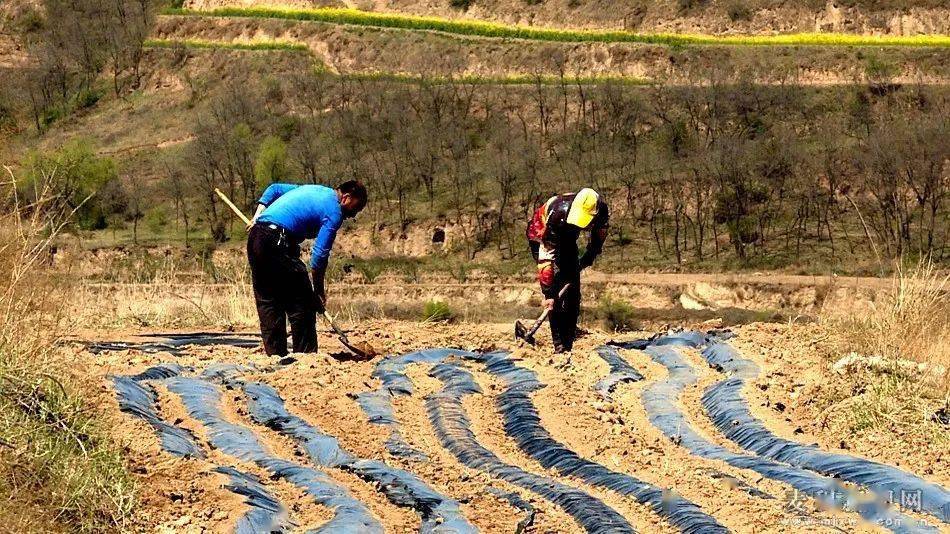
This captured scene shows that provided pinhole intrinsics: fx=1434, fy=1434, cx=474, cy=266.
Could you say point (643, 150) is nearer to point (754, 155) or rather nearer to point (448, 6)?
point (754, 155)

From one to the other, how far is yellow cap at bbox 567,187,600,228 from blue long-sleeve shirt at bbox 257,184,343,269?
5.67ft

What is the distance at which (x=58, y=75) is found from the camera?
7019 cm

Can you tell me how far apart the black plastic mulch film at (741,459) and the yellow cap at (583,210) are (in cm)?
102

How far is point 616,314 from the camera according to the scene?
30656 millimetres

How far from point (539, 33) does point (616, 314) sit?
107 feet

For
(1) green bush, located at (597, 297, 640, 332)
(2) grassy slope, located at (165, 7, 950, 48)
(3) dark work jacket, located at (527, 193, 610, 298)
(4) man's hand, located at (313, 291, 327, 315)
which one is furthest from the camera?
(2) grassy slope, located at (165, 7, 950, 48)

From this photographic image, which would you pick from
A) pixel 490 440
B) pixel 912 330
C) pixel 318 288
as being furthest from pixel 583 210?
pixel 490 440

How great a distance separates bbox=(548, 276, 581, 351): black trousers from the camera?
10422 millimetres

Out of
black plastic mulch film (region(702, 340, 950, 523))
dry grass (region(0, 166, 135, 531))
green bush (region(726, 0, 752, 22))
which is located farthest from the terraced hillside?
dry grass (region(0, 166, 135, 531))

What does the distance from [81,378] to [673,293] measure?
30.5 m

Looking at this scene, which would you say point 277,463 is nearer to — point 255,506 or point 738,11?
point 255,506

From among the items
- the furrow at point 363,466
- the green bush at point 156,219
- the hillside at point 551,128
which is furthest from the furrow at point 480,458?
the green bush at point 156,219

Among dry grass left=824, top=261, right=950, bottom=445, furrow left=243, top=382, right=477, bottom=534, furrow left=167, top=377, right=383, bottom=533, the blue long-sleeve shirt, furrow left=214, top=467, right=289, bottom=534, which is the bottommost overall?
dry grass left=824, top=261, right=950, bottom=445

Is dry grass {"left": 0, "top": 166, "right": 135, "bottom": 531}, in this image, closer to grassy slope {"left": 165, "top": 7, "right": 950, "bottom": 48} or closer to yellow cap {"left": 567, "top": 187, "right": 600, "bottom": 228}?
yellow cap {"left": 567, "top": 187, "right": 600, "bottom": 228}
